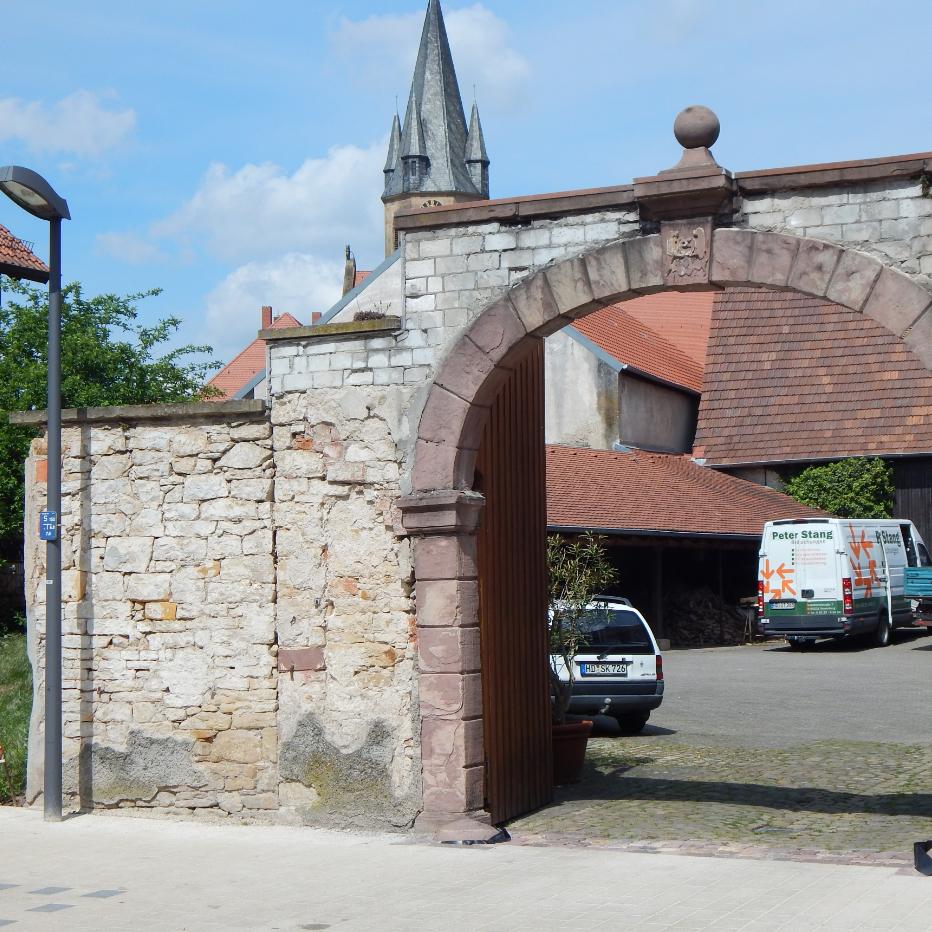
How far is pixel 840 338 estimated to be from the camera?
31797 millimetres

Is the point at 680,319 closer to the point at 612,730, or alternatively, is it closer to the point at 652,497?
the point at 652,497

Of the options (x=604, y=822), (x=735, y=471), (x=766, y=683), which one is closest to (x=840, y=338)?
(x=735, y=471)

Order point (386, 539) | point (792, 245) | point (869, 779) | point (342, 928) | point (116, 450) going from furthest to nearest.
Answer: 1. point (869, 779)
2. point (116, 450)
3. point (386, 539)
4. point (792, 245)
5. point (342, 928)

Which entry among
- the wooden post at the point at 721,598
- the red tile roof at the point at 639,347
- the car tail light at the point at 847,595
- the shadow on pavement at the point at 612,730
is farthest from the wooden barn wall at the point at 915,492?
the shadow on pavement at the point at 612,730

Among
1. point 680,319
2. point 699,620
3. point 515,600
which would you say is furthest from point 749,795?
point 680,319

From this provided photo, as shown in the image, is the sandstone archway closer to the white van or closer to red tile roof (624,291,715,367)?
the white van

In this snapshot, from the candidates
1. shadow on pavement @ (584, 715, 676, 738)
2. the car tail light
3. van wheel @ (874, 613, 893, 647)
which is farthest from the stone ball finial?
van wheel @ (874, 613, 893, 647)

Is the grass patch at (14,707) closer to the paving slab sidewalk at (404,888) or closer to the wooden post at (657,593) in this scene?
the paving slab sidewalk at (404,888)

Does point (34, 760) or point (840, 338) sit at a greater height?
point (840, 338)

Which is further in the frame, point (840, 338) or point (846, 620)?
point (840, 338)

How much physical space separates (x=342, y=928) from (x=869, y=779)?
5863mm

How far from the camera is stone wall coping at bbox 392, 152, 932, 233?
324 inches

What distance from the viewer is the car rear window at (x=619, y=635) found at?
14172 millimetres

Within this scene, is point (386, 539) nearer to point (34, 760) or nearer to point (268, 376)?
point (268, 376)
